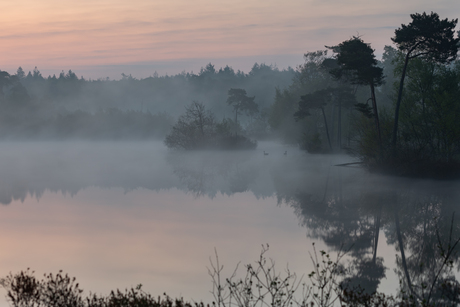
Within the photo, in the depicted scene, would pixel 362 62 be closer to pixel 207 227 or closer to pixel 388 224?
pixel 388 224

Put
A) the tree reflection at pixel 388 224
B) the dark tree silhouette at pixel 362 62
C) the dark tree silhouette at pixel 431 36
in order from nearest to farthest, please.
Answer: the tree reflection at pixel 388 224 → the dark tree silhouette at pixel 431 36 → the dark tree silhouette at pixel 362 62

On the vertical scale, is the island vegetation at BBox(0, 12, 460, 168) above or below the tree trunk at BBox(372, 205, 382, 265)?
above

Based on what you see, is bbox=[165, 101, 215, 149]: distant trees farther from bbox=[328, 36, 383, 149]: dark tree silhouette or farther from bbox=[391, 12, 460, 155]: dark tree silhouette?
bbox=[391, 12, 460, 155]: dark tree silhouette

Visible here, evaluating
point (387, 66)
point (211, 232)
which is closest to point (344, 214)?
point (211, 232)

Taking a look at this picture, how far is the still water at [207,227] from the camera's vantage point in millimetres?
9625

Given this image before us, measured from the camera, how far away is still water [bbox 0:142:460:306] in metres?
9.62

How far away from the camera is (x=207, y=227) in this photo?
14.2 metres

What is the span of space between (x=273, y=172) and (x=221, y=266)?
22439mm

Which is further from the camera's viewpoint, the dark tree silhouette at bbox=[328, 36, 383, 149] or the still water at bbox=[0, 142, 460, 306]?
the dark tree silhouette at bbox=[328, 36, 383, 149]

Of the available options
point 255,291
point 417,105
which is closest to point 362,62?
point 417,105

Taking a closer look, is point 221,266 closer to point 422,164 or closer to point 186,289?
point 186,289

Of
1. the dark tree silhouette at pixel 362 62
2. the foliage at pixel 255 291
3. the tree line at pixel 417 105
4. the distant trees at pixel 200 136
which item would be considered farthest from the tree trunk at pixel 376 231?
the distant trees at pixel 200 136

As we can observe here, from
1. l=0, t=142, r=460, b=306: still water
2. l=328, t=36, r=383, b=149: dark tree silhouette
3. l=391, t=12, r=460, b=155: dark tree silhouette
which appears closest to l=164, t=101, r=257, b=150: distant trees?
l=328, t=36, r=383, b=149: dark tree silhouette

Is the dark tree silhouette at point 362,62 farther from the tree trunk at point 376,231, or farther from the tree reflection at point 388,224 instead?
the tree trunk at point 376,231
